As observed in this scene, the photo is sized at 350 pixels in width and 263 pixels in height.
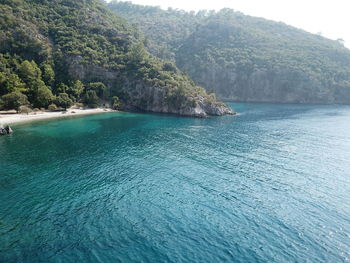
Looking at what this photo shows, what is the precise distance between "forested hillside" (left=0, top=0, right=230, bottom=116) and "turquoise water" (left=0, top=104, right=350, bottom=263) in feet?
133

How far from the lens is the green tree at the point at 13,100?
79.9 metres

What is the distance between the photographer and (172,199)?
104 ft

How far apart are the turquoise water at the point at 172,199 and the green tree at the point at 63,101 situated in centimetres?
3491

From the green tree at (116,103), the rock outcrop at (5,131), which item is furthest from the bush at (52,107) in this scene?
the rock outcrop at (5,131)

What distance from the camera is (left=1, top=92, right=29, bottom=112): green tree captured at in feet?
262

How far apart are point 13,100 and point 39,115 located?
9348 mm

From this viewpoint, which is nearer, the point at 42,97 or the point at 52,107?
the point at 42,97

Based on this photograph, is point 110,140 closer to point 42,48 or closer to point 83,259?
point 83,259

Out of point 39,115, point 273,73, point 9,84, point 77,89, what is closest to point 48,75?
point 77,89

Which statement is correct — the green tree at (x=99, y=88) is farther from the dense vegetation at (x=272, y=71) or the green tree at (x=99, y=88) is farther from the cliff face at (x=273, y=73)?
the cliff face at (x=273, y=73)

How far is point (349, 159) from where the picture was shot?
48594 mm

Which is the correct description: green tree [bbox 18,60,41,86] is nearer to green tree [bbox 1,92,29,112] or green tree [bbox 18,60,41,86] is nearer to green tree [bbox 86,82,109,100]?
green tree [bbox 1,92,29,112]

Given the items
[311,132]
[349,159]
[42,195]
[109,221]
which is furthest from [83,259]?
[311,132]

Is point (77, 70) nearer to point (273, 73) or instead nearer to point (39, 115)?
point (39, 115)
